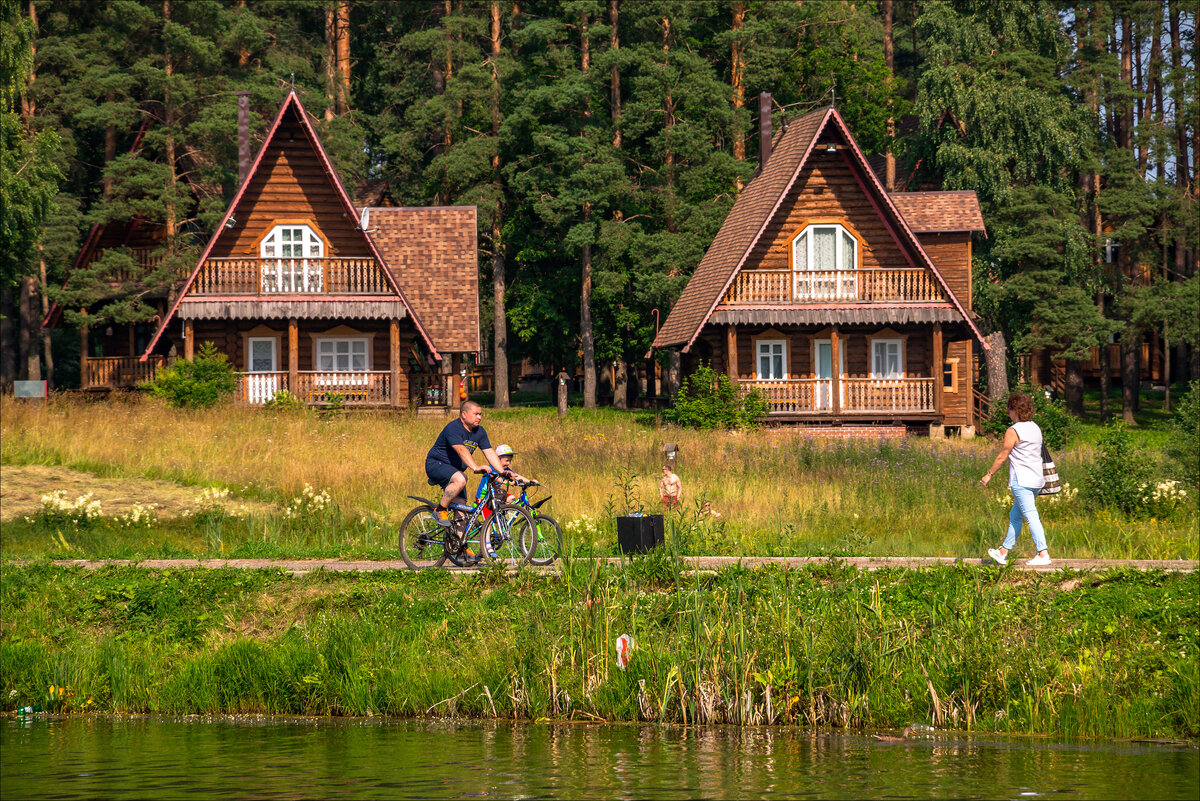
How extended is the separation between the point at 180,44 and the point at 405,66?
39.5 feet

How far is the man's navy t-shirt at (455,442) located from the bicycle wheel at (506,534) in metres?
0.63

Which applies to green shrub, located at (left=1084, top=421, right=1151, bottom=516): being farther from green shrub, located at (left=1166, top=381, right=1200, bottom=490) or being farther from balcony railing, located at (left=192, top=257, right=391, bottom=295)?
balcony railing, located at (left=192, top=257, right=391, bottom=295)

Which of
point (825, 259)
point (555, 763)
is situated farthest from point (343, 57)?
point (555, 763)

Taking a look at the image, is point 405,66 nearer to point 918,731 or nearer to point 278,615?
point 278,615

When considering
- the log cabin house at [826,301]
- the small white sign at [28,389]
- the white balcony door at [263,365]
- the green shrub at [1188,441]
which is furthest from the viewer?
the white balcony door at [263,365]

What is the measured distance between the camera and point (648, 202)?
45.1m

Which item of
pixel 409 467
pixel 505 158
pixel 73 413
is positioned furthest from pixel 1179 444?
pixel 505 158

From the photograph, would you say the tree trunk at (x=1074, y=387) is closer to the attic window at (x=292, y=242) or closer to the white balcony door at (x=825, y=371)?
the white balcony door at (x=825, y=371)

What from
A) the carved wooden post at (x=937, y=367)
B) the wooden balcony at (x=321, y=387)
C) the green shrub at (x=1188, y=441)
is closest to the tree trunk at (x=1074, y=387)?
the carved wooden post at (x=937, y=367)

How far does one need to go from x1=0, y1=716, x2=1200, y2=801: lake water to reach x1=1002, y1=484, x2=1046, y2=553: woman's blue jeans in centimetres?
286

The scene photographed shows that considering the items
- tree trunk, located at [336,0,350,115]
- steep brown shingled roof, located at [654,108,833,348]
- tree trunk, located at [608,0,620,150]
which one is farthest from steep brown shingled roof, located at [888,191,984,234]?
tree trunk, located at [336,0,350,115]

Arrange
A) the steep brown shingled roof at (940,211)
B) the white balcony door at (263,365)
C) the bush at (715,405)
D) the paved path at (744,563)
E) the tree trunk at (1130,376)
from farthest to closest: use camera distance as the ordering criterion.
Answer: the tree trunk at (1130,376), the steep brown shingled roof at (940,211), the white balcony door at (263,365), the bush at (715,405), the paved path at (744,563)

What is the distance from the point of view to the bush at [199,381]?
30297 mm

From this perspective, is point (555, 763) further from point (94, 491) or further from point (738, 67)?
point (738, 67)
